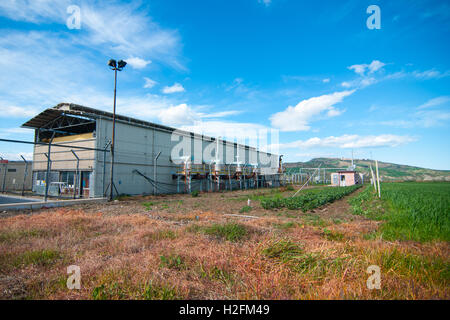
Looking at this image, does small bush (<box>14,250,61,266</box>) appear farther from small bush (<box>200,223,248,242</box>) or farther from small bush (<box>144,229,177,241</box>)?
small bush (<box>200,223,248,242</box>)

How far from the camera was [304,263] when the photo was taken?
134 inches

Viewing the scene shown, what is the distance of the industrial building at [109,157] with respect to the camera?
18.3m

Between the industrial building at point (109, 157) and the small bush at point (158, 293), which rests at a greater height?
the industrial building at point (109, 157)

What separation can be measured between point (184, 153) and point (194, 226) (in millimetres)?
20925

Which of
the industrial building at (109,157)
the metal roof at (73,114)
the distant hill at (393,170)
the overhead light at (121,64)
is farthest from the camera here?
the distant hill at (393,170)

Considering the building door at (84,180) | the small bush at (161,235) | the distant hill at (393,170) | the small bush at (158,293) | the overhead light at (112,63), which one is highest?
the overhead light at (112,63)

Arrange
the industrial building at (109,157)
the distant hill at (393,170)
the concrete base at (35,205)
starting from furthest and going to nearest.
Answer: the distant hill at (393,170), the industrial building at (109,157), the concrete base at (35,205)

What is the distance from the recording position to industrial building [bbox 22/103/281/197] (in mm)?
18344

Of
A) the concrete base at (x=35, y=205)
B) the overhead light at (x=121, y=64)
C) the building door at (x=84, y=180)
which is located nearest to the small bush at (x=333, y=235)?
the concrete base at (x=35, y=205)

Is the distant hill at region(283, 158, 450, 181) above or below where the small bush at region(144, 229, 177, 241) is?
above

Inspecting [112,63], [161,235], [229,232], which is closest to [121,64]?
[112,63]
